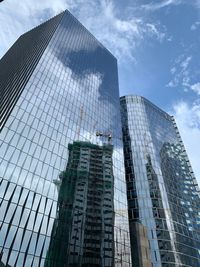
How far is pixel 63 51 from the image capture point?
7094cm

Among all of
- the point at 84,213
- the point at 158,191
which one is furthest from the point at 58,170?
the point at 158,191

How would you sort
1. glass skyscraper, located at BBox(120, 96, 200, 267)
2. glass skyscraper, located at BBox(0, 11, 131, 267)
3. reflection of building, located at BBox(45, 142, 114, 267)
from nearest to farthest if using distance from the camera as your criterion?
1. glass skyscraper, located at BBox(0, 11, 131, 267)
2. reflection of building, located at BBox(45, 142, 114, 267)
3. glass skyscraper, located at BBox(120, 96, 200, 267)

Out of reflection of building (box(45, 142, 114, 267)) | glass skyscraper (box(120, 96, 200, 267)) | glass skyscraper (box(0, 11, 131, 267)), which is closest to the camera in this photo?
glass skyscraper (box(0, 11, 131, 267))

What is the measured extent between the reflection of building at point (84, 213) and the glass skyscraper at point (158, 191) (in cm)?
1283

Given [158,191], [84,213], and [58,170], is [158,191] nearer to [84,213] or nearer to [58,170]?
[84,213]

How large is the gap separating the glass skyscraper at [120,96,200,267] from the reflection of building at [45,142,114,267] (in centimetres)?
1283

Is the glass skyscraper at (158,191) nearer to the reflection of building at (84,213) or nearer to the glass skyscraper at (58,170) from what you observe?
the glass skyscraper at (58,170)

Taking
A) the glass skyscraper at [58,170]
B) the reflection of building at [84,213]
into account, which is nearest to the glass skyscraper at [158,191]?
the glass skyscraper at [58,170]

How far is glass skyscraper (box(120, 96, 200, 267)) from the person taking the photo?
186 ft

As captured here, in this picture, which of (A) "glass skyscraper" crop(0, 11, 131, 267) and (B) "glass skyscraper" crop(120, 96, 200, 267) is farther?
(B) "glass skyscraper" crop(120, 96, 200, 267)

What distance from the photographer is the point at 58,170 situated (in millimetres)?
44719

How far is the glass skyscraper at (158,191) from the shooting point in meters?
56.8

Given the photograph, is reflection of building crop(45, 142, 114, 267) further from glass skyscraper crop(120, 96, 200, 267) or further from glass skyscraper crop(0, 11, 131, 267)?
glass skyscraper crop(120, 96, 200, 267)

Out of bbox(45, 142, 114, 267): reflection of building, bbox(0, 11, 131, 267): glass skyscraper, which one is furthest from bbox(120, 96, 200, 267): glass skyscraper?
bbox(45, 142, 114, 267): reflection of building
